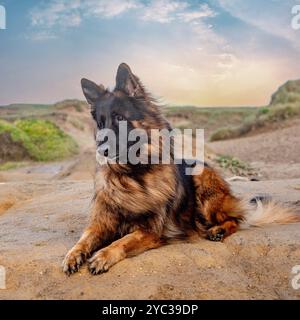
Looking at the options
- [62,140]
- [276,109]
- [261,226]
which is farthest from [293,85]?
[261,226]

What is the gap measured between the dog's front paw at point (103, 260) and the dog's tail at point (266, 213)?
1.91m

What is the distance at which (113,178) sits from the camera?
5.29m

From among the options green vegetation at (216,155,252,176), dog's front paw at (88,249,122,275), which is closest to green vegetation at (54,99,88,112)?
green vegetation at (216,155,252,176)

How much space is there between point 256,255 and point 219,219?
95 centimetres

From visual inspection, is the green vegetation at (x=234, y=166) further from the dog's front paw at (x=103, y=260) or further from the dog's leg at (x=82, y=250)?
the dog's front paw at (x=103, y=260)

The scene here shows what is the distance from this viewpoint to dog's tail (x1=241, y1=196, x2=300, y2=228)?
19.9 ft

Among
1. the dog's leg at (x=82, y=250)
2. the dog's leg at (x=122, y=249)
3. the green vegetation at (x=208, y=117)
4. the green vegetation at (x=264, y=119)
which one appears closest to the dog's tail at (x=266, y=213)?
the dog's leg at (x=122, y=249)

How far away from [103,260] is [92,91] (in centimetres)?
193

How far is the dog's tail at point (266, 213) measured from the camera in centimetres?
605

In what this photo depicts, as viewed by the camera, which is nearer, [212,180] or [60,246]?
[60,246]

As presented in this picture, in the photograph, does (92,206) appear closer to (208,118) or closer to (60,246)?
(60,246)

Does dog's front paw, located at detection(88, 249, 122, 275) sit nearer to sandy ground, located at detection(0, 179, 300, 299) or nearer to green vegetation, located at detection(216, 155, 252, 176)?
sandy ground, located at detection(0, 179, 300, 299)

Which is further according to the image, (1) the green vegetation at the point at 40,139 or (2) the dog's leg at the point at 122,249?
(1) the green vegetation at the point at 40,139

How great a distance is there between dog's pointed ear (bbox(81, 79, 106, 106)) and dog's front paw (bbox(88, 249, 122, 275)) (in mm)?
1704
